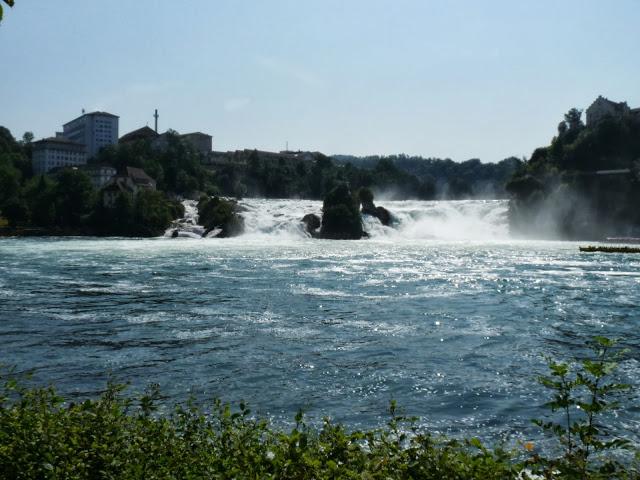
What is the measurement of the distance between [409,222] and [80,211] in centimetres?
5191

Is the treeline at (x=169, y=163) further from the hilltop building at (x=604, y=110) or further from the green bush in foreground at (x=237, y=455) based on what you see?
the green bush in foreground at (x=237, y=455)

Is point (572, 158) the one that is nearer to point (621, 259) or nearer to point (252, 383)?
point (621, 259)

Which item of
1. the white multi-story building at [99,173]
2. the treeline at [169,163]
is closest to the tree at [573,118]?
the treeline at [169,163]

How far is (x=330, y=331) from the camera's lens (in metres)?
19.7

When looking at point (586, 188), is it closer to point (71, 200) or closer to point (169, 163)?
point (71, 200)

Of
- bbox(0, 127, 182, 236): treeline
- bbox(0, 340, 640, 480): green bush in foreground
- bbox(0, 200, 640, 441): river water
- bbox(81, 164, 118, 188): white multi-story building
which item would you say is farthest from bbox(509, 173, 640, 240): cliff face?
bbox(81, 164, 118, 188): white multi-story building

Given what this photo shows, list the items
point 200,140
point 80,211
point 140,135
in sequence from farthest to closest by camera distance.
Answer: point 200,140 → point 140,135 → point 80,211

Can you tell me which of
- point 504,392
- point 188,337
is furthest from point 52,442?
point 188,337

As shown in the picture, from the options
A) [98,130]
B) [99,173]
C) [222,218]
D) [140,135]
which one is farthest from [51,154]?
[222,218]

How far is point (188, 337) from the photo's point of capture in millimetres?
18359

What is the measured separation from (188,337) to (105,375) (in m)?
4.50

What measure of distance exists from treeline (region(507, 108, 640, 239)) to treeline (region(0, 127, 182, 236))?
53.3 m

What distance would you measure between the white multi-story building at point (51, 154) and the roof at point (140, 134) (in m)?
15.6

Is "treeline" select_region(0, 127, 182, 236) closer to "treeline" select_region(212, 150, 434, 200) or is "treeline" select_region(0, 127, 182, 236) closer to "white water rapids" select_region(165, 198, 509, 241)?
"white water rapids" select_region(165, 198, 509, 241)
